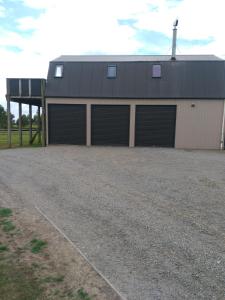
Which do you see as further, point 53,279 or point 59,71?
point 59,71

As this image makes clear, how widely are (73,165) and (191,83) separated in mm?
10597

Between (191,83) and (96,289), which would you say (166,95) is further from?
(96,289)

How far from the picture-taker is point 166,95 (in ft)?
56.4

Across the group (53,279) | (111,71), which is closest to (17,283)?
(53,279)

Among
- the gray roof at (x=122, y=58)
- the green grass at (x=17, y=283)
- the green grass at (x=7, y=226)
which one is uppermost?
the gray roof at (x=122, y=58)

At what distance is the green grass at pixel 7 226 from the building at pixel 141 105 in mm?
13100

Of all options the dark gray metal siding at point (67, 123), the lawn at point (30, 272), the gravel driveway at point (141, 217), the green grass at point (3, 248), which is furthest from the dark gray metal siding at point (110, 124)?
the green grass at point (3, 248)

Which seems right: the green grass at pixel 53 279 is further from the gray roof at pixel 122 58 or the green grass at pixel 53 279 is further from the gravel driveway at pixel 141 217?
the gray roof at pixel 122 58

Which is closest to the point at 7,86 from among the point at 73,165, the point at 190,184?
the point at 73,165

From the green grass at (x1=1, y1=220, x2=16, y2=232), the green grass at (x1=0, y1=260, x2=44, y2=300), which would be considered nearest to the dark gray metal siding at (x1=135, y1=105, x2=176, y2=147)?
the green grass at (x1=1, y1=220, x2=16, y2=232)

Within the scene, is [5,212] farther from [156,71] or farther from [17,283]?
[156,71]

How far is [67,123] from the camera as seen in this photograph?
17750 millimetres

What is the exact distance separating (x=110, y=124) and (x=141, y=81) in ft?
11.3

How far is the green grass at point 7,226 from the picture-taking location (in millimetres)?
4500
